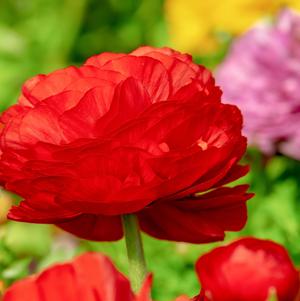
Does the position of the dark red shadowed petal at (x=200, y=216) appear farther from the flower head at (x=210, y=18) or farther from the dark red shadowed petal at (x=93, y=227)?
the flower head at (x=210, y=18)

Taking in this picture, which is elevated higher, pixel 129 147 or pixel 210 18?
pixel 210 18

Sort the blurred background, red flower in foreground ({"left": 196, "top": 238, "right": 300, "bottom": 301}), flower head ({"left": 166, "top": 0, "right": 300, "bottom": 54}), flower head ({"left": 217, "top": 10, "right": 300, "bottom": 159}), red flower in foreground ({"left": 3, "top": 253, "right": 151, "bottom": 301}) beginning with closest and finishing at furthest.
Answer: red flower in foreground ({"left": 3, "top": 253, "right": 151, "bottom": 301}), red flower in foreground ({"left": 196, "top": 238, "right": 300, "bottom": 301}), the blurred background, flower head ({"left": 217, "top": 10, "right": 300, "bottom": 159}), flower head ({"left": 166, "top": 0, "right": 300, "bottom": 54})

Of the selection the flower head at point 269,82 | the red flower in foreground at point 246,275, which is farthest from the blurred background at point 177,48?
the red flower in foreground at point 246,275

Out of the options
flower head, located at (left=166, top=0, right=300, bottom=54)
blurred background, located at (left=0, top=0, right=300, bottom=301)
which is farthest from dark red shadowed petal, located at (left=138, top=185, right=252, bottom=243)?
flower head, located at (left=166, top=0, right=300, bottom=54)

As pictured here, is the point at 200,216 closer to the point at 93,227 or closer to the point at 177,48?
the point at 93,227

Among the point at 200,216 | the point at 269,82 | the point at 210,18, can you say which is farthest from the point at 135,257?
the point at 210,18

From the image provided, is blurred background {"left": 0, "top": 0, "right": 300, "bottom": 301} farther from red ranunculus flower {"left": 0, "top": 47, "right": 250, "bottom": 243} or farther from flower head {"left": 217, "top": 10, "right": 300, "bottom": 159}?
red ranunculus flower {"left": 0, "top": 47, "right": 250, "bottom": 243}
